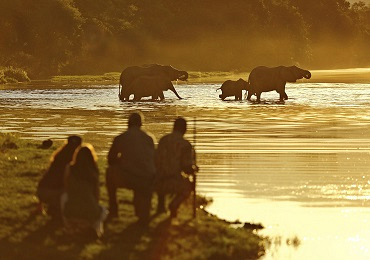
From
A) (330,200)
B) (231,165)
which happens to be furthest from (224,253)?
(231,165)

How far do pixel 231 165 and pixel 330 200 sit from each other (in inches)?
212

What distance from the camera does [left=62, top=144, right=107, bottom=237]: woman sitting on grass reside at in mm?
13344

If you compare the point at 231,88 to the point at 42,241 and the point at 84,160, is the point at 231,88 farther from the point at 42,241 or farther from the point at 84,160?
the point at 42,241

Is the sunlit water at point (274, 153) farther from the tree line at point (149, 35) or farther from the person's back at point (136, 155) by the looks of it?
the tree line at point (149, 35)

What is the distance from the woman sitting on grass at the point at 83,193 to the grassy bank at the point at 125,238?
0.89 ft

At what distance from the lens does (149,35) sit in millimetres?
145125

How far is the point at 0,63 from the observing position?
362 feet

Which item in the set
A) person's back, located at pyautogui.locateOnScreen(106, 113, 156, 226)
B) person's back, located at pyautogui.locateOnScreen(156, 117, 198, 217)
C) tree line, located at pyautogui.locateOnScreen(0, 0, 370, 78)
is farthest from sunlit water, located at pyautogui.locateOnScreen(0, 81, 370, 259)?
tree line, located at pyautogui.locateOnScreen(0, 0, 370, 78)

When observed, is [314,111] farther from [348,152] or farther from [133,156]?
[133,156]

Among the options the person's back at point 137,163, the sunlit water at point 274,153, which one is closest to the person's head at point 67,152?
the person's back at point 137,163

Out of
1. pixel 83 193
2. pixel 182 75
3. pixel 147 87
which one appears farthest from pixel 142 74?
pixel 83 193

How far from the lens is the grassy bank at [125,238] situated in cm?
1286

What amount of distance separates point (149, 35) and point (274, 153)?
120m

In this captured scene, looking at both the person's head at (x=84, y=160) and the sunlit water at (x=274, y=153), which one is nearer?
the person's head at (x=84, y=160)
